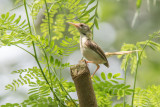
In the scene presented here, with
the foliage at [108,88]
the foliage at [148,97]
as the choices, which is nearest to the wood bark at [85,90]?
the foliage at [108,88]

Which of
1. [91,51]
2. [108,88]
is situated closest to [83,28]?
[91,51]

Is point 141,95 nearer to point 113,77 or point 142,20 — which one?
point 113,77

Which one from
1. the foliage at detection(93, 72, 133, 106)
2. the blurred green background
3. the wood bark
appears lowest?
the blurred green background

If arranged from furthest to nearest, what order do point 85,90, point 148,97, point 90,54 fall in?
point 90,54 < point 148,97 < point 85,90

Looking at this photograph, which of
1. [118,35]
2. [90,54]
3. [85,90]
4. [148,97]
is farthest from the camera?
[118,35]

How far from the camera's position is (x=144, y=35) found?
6.16 m

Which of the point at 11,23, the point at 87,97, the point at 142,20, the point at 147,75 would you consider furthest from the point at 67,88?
the point at 142,20

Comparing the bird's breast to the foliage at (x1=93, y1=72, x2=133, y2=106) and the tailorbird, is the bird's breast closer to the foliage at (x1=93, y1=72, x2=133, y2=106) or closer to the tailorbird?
the tailorbird

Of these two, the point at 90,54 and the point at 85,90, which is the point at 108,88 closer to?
the point at 85,90

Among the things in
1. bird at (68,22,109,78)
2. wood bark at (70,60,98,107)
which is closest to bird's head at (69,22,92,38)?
bird at (68,22,109,78)

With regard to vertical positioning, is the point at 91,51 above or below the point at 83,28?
below

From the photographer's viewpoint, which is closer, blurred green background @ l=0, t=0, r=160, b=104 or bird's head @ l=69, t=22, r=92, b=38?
bird's head @ l=69, t=22, r=92, b=38

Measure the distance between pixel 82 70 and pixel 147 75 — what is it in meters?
3.56

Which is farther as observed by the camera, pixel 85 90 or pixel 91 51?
pixel 91 51
